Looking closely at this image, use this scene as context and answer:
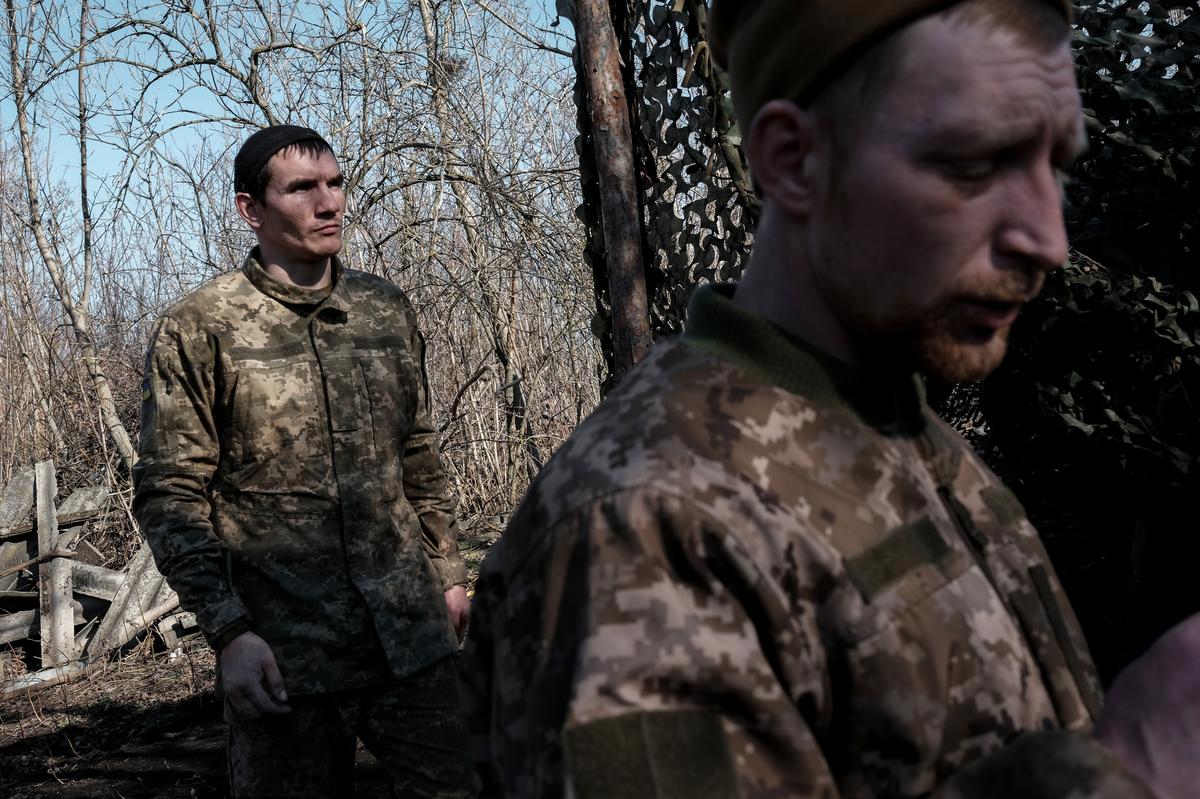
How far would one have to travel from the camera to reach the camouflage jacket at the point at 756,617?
3.00 feet

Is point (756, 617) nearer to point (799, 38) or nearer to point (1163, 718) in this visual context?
point (1163, 718)

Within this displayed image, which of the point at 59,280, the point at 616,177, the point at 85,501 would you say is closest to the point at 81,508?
the point at 85,501

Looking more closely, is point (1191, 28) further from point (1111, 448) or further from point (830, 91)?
point (830, 91)

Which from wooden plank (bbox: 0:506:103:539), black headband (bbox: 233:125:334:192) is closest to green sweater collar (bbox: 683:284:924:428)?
black headband (bbox: 233:125:334:192)

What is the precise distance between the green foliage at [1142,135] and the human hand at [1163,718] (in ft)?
10.1

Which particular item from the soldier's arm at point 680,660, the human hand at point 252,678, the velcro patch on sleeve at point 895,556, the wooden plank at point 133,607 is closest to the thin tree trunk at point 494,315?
the wooden plank at point 133,607

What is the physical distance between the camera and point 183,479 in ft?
10.7

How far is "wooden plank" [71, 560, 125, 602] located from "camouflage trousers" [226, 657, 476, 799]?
5.28m

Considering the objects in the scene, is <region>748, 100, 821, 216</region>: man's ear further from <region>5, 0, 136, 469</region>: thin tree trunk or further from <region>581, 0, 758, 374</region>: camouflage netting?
<region>5, 0, 136, 469</region>: thin tree trunk

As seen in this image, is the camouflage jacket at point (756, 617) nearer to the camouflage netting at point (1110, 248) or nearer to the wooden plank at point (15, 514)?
the camouflage netting at point (1110, 248)

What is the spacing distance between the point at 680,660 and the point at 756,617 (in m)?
0.09

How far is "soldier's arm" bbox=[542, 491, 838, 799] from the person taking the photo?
Answer: 0.90m

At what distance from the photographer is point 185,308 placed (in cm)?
339

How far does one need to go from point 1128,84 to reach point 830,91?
3069 mm
